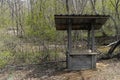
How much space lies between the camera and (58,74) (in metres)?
9.15

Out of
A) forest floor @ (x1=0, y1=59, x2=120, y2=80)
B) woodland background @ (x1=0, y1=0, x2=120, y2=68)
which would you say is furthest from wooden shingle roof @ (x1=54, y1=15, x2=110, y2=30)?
woodland background @ (x1=0, y1=0, x2=120, y2=68)

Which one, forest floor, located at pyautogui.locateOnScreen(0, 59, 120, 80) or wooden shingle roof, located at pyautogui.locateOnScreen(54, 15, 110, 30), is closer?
forest floor, located at pyautogui.locateOnScreen(0, 59, 120, 80)

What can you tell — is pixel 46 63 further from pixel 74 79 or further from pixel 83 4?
pixel 83 4

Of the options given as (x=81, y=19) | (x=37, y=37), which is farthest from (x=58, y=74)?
(x=37, y=37)

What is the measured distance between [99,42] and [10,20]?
8149mm

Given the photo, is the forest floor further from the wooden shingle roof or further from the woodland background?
the wooden shingle roof

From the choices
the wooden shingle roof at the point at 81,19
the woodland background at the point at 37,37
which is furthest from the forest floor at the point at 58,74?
the wooden shingle roof at the point at 81,19

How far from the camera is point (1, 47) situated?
44.9 feet

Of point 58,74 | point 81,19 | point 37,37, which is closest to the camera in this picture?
point 58,74

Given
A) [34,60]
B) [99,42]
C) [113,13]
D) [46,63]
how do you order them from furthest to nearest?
[113,13] < [99,42] < [34,60] < [46,63]

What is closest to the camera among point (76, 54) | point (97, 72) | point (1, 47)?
point (97, 72)

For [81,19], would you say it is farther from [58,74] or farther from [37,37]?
[37,37]

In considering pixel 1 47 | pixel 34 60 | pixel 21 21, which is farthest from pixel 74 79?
pixel 21 21

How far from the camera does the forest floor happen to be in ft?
27.2
